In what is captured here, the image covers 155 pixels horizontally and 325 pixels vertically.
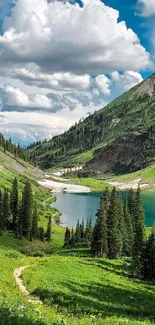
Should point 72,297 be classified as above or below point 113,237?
above

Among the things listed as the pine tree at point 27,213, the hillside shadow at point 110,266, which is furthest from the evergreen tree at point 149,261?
the pine tree at point 27,213

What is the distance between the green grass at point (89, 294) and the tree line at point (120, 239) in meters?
8.08

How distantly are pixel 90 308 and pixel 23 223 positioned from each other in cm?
8341

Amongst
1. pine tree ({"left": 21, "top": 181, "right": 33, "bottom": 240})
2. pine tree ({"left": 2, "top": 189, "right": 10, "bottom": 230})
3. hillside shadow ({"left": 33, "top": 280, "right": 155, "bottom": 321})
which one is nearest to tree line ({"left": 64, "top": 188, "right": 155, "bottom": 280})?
pine tree ({"left": 21, "top": 181, "right": 33, "bottom": 240})

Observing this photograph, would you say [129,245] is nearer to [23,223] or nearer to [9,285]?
[23,223]

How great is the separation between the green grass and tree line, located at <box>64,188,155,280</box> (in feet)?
26.5

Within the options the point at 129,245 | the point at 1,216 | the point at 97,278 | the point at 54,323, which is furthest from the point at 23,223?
the point at 54,323

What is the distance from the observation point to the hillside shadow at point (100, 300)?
2630 centimetres

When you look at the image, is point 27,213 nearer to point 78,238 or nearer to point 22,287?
point 78,238

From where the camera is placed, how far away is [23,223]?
108 metres

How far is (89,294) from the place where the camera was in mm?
32469

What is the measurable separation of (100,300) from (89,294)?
1.53 meters

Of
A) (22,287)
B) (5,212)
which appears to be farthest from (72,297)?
(5,212)

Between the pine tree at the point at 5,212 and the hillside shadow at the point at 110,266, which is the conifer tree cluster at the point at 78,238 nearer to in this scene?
the pine tree at the point at 5,212
